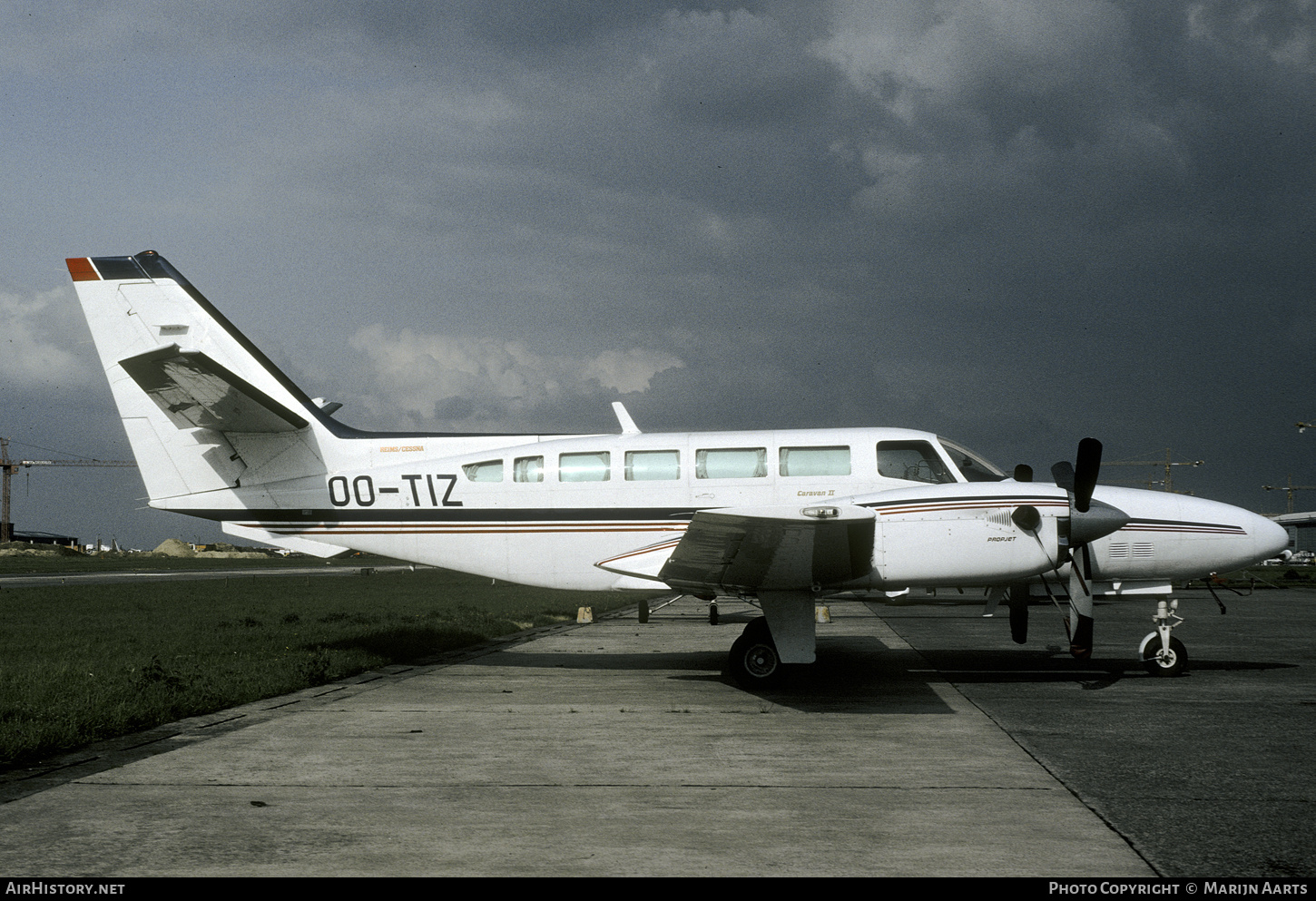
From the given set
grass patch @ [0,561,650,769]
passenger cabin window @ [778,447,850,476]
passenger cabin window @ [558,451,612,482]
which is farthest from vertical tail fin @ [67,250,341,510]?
passenger cabin window @ [778,447,850,476]

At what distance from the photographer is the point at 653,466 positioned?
1228cm

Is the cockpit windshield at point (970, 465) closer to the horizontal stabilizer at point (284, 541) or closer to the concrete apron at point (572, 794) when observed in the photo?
the concrete apron at point (572, 794)

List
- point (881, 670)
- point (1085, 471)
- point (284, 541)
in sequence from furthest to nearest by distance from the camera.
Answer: point (284, 541) → point (881, 670) → point (1085, 471)

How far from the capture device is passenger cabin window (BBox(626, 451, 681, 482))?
40.1ft

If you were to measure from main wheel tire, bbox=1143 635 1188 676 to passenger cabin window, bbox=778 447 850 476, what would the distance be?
14.3 feet

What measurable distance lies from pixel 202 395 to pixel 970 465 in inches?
376

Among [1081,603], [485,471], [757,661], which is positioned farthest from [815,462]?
[485,471]

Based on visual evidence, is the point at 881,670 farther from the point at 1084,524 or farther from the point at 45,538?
→ the point at 45,538

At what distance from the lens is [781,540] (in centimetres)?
950

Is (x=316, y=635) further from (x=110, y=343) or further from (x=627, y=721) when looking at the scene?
(x=627, y=721)

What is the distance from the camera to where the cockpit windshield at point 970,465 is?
11.7 m

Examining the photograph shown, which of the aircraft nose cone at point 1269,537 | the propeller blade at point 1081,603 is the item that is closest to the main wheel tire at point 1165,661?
the aircraft nose cone at point 1269,537

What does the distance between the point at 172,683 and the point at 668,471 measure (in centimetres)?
615

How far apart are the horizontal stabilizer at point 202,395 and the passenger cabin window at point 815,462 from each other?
6.44 metres
